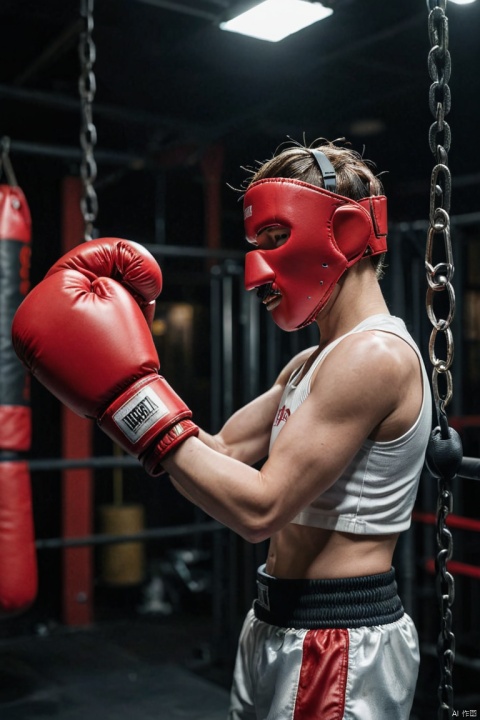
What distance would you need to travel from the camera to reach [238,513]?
4.27 ft

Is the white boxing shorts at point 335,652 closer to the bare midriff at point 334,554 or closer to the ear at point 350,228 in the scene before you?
the bare midriff at point 334,554

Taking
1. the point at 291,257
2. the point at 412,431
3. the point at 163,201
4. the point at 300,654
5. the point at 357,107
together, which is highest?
the point at 357,107

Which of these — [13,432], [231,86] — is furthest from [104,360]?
[231,86]

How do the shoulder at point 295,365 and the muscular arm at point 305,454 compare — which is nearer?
the muscular arm at point 305,454

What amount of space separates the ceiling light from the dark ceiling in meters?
0.09

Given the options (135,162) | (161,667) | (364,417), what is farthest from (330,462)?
(135,162)

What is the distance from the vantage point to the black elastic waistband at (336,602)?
4.78 ft

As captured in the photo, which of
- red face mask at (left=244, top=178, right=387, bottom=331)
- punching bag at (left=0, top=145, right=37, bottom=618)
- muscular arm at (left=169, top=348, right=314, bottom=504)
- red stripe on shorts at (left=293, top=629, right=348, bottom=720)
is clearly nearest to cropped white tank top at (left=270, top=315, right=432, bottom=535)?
red face mask at (left=244, top=178, right=387, bottom=331)

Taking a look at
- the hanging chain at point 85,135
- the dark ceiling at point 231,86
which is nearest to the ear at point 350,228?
the hanging chain at point 85,135

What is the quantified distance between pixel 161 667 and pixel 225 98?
343cm

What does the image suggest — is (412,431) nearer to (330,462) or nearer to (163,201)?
(330,462)

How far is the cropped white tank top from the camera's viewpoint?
4.68 feet

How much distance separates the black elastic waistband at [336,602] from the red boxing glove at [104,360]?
0.38m

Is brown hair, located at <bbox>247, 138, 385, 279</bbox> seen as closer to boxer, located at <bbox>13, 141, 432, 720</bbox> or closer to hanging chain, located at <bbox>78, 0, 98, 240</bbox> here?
boxer, located at <bbox>13, 141, 432, 720</bbox>
